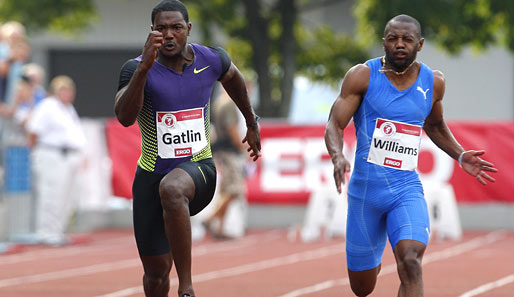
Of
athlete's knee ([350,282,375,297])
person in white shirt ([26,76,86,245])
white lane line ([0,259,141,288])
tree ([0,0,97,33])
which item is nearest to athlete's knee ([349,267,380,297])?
athlete's knee ([350,282,375,297])

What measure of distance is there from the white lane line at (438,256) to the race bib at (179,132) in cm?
287

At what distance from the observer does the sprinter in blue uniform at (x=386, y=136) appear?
7238 millimetres

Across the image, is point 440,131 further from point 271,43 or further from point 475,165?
point 271,43

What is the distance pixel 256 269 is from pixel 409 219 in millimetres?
5353

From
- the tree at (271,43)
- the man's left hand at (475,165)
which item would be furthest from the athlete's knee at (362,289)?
the tree at (271,43)

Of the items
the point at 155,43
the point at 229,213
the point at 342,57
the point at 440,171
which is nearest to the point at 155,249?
the point at 155,43

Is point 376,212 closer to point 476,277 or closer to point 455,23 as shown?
point 476,277

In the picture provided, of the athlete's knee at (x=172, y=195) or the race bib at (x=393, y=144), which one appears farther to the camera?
the race bib at (x=393, y=144)

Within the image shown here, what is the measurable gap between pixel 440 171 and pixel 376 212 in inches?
401

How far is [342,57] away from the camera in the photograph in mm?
28203

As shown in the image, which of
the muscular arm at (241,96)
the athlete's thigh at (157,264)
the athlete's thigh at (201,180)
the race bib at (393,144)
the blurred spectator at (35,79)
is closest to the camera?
the athlete's thigh at (201,180)

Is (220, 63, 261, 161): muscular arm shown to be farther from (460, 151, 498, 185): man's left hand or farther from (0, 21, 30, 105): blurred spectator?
(0, 21, 30, 105): blurred spectator

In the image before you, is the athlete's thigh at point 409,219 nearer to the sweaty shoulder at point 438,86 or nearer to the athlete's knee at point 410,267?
the athlete's knee at point 410,267

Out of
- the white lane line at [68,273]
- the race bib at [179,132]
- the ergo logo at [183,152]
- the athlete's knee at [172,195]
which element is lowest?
the white lane line at [68,273]
